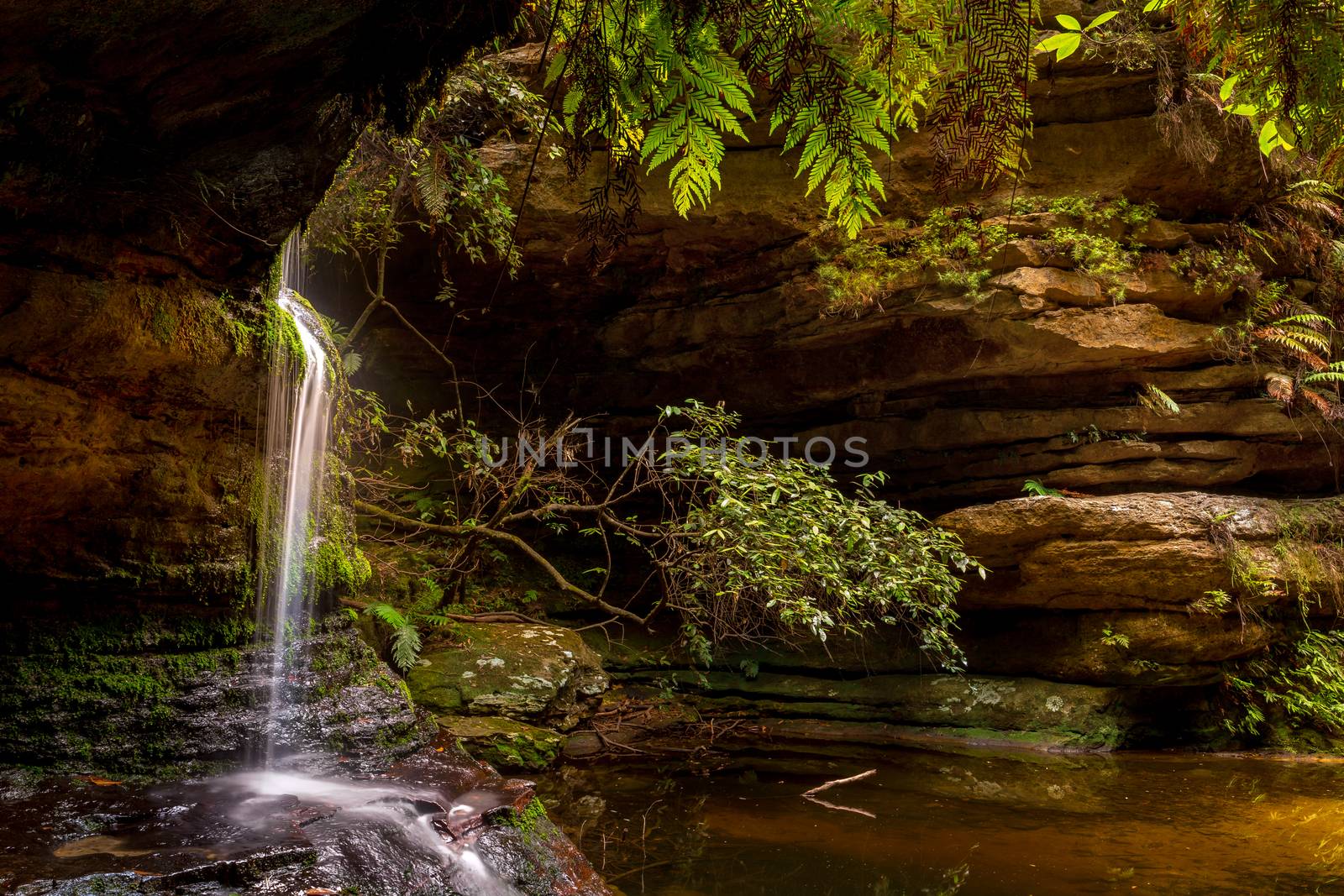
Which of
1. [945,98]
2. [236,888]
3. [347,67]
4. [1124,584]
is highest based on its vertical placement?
[347,67]

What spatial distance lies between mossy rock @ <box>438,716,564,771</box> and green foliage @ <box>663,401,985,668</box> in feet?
5.62

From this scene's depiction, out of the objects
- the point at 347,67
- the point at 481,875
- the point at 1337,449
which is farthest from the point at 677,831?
the point at 1337,449

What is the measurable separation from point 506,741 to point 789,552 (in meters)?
2.85

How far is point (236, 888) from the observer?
109 inches

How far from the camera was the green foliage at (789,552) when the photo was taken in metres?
6.38

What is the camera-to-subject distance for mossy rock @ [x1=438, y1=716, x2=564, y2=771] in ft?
20.3

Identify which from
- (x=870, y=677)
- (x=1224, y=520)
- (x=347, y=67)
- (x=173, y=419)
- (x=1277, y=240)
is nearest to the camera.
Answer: (x=347, y=67)

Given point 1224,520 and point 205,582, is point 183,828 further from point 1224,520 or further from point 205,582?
point 1224,520

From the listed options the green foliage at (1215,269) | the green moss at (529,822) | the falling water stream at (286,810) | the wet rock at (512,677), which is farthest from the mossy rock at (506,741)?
the green foliage at (1215,269)

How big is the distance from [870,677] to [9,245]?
8750 millimetres

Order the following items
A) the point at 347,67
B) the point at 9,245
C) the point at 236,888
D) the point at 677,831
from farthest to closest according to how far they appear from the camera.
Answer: the point at 677,831
the point at 9,245
the point at 347,67
the point at 236,888

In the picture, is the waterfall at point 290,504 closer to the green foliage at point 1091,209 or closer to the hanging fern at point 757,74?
the hanging fern at point 757,74

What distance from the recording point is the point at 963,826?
513 centimetres

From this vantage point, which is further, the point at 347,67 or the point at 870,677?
the point at 870,677
